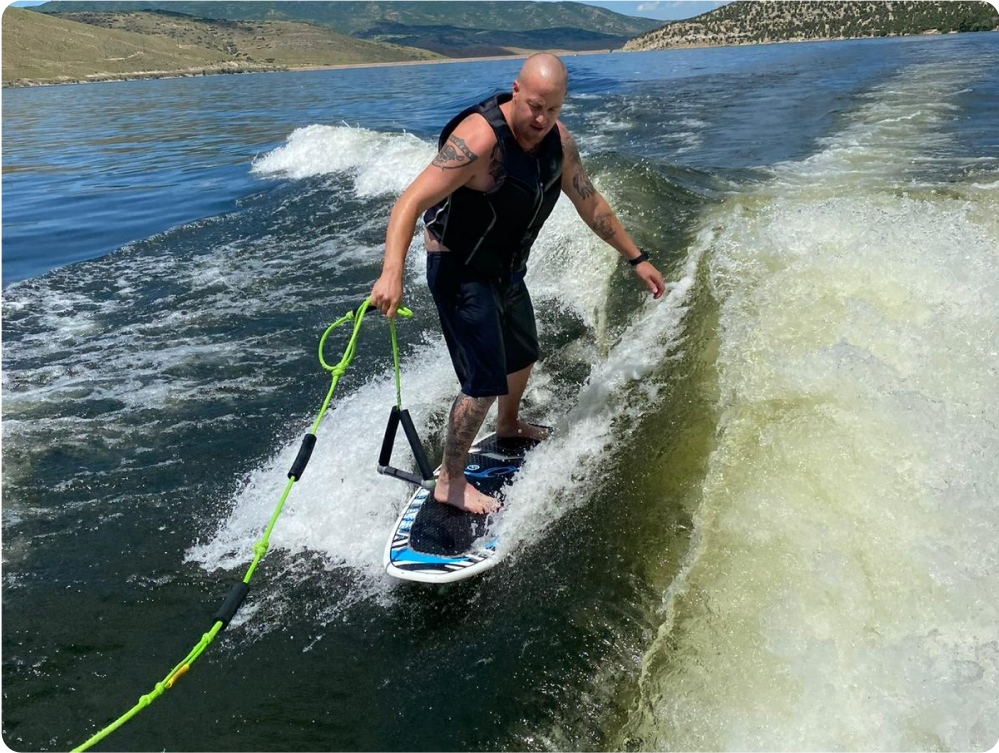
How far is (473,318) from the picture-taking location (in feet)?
12.1

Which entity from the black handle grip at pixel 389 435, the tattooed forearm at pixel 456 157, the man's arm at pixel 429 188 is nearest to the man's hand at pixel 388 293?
the man's arm at pixel 429 188

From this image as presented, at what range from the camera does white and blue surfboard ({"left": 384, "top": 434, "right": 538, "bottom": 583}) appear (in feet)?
12.0

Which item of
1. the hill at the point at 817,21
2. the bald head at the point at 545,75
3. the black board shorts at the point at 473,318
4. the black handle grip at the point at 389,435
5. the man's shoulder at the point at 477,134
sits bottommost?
the black handle grip at the point at 389,435

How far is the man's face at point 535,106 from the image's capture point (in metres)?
3.09

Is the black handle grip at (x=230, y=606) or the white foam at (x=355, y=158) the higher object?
the white foam at (x=355, y=158)

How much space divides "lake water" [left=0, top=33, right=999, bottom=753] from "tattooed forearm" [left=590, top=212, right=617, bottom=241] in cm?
133

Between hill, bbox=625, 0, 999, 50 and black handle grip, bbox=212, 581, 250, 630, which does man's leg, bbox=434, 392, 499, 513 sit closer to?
black handle grip, bbox=212, 581, 250, 630

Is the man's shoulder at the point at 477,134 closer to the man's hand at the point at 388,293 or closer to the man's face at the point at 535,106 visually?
the man's face at the point at 535,106

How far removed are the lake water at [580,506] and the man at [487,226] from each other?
0.88m

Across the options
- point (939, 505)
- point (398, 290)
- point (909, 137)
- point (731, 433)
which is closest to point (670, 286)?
point (731, 433)

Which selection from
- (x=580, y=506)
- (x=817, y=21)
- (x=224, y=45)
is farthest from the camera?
(x=224, y=45)

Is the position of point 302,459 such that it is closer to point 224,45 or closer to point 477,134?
point 477,134

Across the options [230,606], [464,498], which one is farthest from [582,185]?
[230,606]

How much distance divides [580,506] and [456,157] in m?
2.25
